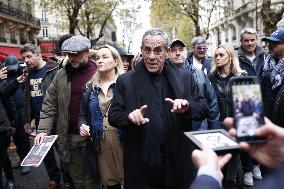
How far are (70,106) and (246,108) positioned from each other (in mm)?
3144

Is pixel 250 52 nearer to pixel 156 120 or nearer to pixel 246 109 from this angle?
pixel 156 120

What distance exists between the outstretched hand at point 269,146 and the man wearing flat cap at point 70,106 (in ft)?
10.0

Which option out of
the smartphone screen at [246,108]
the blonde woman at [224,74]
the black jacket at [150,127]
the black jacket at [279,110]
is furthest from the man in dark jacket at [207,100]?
the smartphone screen at [246,108]

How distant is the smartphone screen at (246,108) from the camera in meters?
1.58

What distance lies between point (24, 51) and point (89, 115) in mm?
2277

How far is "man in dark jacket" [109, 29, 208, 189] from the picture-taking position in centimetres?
305

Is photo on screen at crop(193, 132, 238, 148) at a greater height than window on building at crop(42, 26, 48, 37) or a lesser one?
lesser

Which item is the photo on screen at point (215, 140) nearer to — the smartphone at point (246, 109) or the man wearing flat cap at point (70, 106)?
the smartphone at point (246, 109)

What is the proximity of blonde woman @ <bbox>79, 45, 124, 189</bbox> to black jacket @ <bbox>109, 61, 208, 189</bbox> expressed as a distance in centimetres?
70

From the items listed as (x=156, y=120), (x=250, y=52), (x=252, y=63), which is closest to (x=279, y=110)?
(x=156, y=120)

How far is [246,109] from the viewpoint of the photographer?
1612mm

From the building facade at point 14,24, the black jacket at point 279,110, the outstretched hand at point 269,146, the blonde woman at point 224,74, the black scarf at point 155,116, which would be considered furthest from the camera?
the building facade at point 14,24

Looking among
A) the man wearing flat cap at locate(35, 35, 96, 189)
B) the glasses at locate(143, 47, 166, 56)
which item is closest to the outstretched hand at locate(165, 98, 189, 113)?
the glasses at locate(143, 47, 166, 56)

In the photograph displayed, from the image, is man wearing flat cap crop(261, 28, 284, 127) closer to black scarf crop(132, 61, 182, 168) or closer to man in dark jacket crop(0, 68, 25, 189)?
black scarf crop(132, 61, 182, 168)
